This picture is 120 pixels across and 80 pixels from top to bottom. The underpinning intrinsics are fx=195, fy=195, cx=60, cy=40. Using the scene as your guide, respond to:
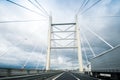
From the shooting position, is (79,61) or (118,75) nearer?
(118,75)

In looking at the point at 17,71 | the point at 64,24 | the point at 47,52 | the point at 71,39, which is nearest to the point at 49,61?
the point at 47,52

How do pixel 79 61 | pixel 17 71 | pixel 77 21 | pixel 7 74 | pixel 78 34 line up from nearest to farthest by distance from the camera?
pixel 7 74, pixel 17 71, pixel 79 61, pixel 78 34, pixel 77 21

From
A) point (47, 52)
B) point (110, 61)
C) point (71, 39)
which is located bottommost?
point (110, 61)

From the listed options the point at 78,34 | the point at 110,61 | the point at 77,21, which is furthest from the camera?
the point at 77,21

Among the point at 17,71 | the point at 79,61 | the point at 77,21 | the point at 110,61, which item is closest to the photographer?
the point at 110,61

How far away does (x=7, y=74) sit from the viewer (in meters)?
18.3

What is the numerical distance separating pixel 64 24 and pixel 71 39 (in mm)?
5528

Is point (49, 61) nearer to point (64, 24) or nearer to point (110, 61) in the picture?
point (64, 24)

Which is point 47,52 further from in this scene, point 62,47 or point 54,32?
point 54,32

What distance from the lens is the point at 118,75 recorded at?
18891mm

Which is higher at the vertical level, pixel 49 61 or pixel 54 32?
pixel 54 32

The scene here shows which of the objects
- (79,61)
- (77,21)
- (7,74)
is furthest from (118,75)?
(77,21)

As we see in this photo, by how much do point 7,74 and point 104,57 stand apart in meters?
11.9

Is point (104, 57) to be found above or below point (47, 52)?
below
